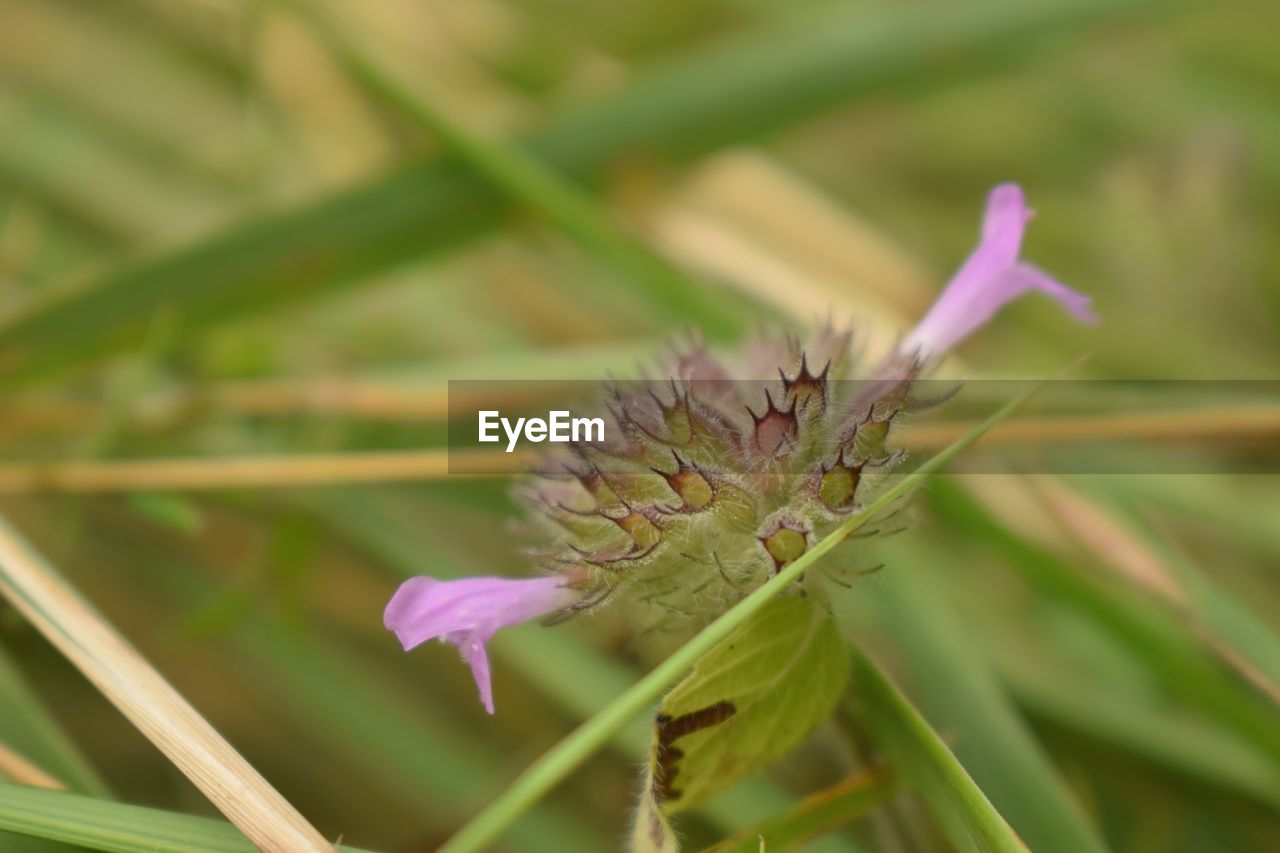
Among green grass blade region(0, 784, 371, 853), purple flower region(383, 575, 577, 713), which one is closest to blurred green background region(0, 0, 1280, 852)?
green grass blade region(0, 784, 371, 853)

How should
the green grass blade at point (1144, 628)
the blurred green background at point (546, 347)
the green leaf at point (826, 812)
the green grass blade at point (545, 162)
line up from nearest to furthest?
the green leaf at point (826, 812) < the green grass blade at point (1144, 628) < the blurred green background at point (546, 347) < the green grass blade at point (545, 162)

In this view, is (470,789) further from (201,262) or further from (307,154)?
(307,154)

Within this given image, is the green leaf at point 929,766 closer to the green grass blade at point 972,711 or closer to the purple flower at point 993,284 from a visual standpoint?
the green grass blade at point 972,711

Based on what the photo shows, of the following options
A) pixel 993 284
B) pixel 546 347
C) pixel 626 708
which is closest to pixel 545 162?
pixel 546 347

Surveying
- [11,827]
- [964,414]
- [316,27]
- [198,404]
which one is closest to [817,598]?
[11,827]

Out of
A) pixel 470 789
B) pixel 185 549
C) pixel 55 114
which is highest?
pixel 55 114

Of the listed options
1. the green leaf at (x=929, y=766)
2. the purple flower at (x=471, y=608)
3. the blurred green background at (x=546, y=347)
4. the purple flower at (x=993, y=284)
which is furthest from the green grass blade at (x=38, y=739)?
the purple flower at (x=993, y=284)

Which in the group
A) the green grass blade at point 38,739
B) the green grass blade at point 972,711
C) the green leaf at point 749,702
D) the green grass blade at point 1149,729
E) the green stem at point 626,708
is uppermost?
the green grass blade at point 38,739
